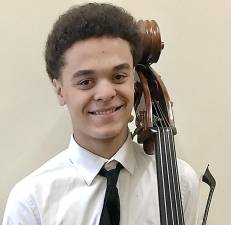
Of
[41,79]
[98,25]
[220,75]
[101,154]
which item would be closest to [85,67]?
[98,25]

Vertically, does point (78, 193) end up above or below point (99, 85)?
below

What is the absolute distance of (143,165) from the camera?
44.6 inches

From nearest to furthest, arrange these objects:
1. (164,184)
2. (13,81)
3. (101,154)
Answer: (164,184) → (101,154) → (13,81)

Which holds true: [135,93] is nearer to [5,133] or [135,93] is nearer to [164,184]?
[164,184]

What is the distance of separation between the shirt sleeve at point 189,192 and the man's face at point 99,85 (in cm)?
22

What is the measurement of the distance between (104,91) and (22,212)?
346 mm

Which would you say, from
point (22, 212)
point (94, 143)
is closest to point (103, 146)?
point (94, 143)

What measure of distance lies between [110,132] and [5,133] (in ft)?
1.29

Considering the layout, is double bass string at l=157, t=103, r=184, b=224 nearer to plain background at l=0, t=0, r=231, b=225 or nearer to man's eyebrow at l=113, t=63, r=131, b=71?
man's eyebrow at l=113, t=63, r=131, b=71

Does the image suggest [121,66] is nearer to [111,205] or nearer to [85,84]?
[85,84]

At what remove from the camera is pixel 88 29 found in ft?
3.20

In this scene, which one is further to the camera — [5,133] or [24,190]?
[5,133]

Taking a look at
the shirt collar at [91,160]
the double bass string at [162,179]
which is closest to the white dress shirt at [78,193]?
the shirt collar at [91,160]

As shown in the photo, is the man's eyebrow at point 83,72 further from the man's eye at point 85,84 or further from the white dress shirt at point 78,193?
the white dress shirt at point 78,193
